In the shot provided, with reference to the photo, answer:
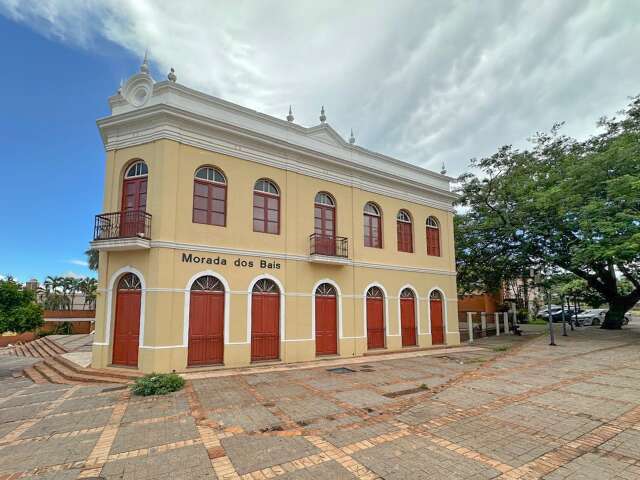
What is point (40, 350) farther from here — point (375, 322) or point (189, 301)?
point (375, 322)

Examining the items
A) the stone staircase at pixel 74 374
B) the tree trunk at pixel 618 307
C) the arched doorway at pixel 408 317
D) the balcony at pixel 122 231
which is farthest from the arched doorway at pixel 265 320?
the tree trunk at pixel 618 307

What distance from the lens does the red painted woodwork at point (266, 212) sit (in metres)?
12.1

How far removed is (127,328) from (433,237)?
13.0 metres

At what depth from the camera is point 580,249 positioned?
1490 centimetres

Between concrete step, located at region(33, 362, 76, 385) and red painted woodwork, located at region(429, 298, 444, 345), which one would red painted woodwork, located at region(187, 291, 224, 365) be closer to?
concrete step, located at region(33, 362, 76, 385)

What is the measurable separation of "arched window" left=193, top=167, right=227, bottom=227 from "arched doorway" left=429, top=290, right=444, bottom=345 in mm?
9947

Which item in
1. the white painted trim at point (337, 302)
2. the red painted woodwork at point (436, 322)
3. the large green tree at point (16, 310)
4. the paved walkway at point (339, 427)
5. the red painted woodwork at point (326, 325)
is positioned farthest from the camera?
the red painted woodwork at point (436, 322)

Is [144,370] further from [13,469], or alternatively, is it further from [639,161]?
[639,161]

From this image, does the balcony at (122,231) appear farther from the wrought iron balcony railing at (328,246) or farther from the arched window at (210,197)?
the wrought iron balcony railing at (328,246)

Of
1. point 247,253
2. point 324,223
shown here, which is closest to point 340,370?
point 247,253

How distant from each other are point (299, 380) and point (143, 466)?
508 centimetres

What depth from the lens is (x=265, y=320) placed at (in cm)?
1168

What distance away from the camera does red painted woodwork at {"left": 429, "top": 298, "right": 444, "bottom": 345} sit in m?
16.0

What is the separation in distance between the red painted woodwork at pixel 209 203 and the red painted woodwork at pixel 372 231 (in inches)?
231
